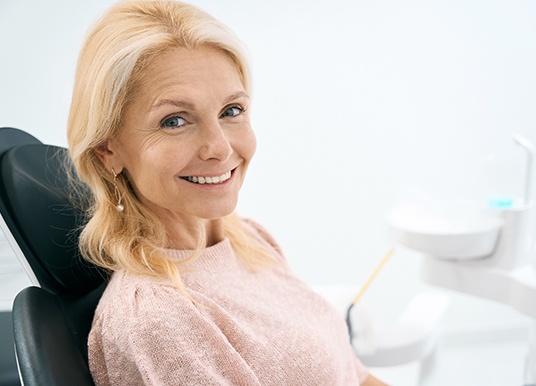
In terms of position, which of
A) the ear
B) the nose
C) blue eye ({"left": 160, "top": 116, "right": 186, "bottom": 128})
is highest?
blue eye ({"left": 160, "top": 116, "right": 186, "bottom": 128})

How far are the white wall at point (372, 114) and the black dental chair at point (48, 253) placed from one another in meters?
1.25

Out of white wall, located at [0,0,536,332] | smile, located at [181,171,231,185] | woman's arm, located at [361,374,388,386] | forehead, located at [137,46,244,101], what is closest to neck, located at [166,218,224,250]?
smile, located at [181,171,231,185]

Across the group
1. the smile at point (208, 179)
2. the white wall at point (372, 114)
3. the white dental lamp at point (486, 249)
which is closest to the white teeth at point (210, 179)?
the smile at point (208, 179)

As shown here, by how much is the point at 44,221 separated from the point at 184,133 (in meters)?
0.28

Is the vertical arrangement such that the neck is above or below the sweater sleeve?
above

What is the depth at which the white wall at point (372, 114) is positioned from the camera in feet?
8.25

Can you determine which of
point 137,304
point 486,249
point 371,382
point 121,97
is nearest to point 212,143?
point 121,97

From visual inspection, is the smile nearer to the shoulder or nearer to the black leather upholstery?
the shoulder

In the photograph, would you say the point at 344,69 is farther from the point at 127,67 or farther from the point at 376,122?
the point at 127,67

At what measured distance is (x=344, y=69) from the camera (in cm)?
259

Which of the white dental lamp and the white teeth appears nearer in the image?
the white teeth

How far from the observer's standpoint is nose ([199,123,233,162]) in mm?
963

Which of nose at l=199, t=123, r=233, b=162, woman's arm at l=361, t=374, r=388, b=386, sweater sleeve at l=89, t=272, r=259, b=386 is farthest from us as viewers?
woman's arm at l=361, t=374, r=388, b=386

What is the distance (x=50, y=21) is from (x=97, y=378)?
1.62 m
